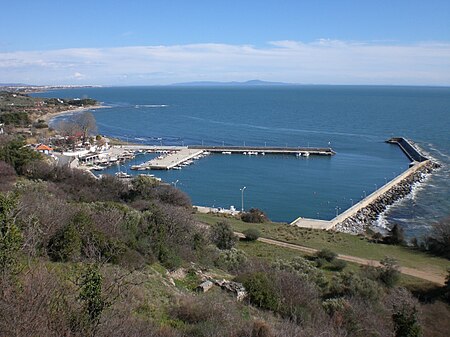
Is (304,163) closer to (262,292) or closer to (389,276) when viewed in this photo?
(389,276)

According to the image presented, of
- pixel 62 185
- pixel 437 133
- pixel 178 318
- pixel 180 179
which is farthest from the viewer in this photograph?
pixel 437 133

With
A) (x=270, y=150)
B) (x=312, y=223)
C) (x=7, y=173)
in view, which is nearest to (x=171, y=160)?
(x=270, y=150)

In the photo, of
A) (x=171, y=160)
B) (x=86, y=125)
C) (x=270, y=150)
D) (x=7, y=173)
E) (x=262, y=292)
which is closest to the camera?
(x=262, y=292)

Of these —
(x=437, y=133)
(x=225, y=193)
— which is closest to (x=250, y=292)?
(x=225, y=193)

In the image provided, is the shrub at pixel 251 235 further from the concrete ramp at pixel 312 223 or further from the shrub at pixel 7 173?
the shrub at pixel 7 173

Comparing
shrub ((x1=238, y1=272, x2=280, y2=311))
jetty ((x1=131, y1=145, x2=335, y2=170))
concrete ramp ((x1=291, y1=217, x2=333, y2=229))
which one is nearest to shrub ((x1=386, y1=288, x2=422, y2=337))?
shrub ((x1=238, y1=272, x2=280, y2=311))

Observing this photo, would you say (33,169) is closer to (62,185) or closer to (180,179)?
(62,185)
